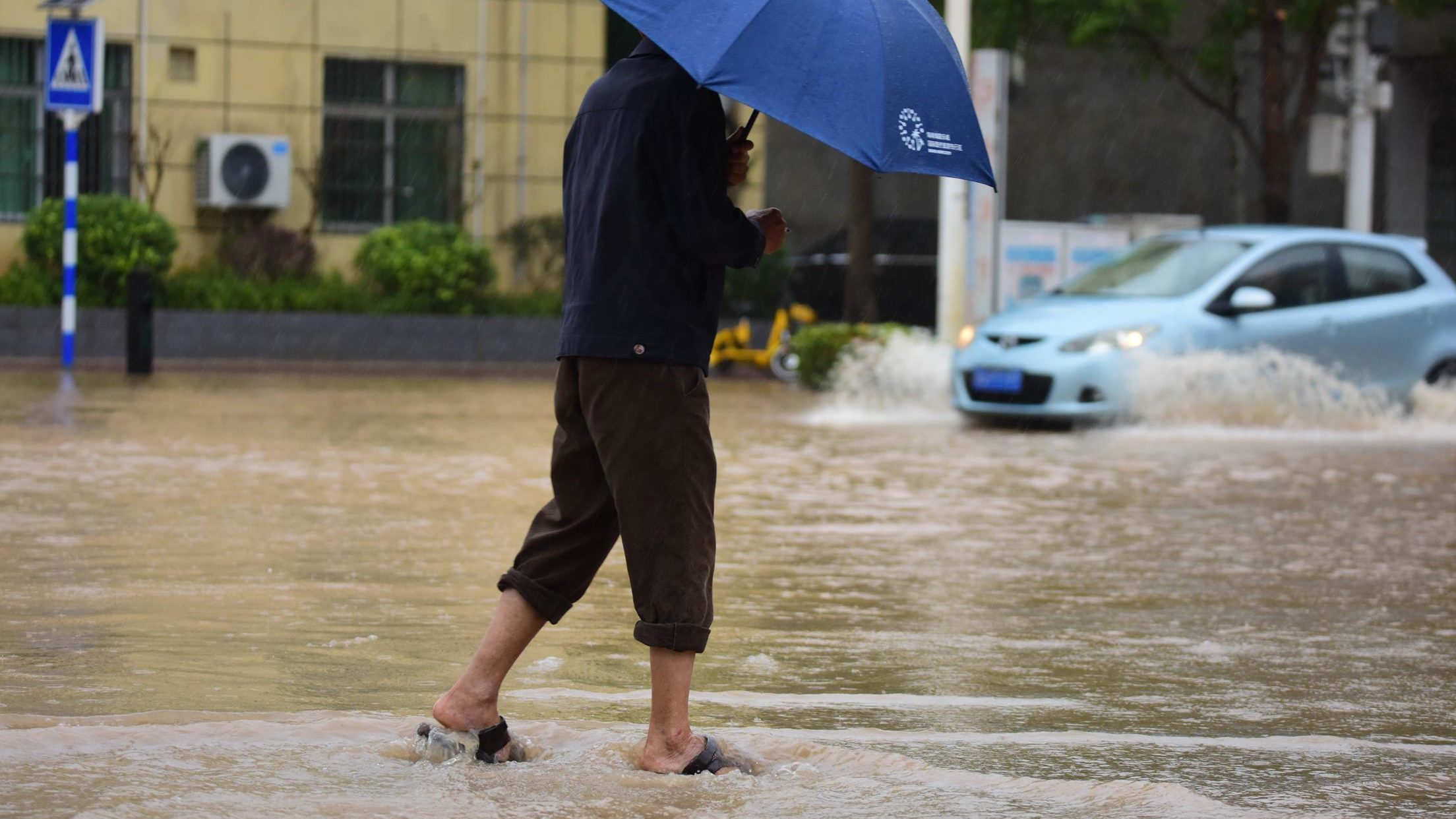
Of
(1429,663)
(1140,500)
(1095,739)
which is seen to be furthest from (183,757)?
(1140,500)

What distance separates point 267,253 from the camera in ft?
79.0

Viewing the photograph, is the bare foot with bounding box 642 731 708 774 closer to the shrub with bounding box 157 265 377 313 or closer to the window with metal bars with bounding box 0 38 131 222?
the shrub with bounding box 157 265 377 313

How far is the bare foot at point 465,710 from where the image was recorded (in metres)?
4.11

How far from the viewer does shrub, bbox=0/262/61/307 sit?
21656 millimetres

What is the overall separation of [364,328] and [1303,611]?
693 inches

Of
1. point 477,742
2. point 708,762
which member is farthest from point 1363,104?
point 477,742

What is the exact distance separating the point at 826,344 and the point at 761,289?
6.52 metres

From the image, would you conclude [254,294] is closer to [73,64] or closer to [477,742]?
[73,64]

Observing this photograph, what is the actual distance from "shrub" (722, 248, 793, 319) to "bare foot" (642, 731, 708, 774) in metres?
21.0

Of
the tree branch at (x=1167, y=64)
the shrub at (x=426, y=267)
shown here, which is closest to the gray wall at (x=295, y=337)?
the shrub at (x=426, y=267)

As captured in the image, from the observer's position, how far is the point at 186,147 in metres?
24.5

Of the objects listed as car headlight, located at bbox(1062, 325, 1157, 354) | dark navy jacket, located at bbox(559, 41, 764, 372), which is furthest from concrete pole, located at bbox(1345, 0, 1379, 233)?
dark navy jacket, located at bbox(559, 41, 764, 372)

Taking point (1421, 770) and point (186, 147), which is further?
point (186, 147)

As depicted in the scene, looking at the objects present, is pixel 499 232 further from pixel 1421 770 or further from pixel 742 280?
pixel 1421 770
